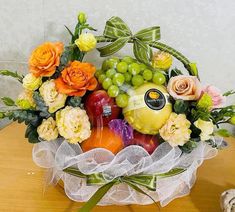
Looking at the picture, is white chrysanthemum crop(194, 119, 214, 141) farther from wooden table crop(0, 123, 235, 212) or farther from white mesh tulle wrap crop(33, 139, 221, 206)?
wooden table crop(0, 123, 235, 212)

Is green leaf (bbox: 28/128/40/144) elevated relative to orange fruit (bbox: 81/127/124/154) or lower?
lower

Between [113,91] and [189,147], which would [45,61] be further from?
[189,147]

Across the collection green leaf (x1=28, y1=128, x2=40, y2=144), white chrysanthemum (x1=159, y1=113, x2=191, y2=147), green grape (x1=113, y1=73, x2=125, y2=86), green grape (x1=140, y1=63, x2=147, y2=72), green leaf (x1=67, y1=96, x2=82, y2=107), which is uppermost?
green grape (x1=140, y1=63, x2=147, y2=72)

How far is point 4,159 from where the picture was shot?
79 centimetres

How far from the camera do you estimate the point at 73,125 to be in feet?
1.94

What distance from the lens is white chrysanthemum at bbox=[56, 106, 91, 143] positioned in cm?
59

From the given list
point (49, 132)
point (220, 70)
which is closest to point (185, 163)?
point (49, 132)

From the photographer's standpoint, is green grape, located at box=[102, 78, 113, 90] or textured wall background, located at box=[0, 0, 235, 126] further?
textured wall background, located at box=[0, 0, 235, 126]

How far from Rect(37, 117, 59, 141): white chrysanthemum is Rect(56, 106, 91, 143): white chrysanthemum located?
0.02 metres

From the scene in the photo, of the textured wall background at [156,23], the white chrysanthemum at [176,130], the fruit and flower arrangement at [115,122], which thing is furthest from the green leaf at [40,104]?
the textured wall background at [156,23]

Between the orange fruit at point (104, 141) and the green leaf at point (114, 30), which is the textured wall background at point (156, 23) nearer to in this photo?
the green leaf at point (114, 30)

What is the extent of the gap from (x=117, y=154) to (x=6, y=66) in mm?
498

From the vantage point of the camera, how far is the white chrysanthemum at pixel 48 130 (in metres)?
0.61

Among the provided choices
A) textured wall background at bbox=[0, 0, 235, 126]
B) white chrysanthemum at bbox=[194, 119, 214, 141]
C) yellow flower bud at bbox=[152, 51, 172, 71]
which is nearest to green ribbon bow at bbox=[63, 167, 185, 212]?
white chrysanthemum at bbox=[194, 119, 214, 141]
